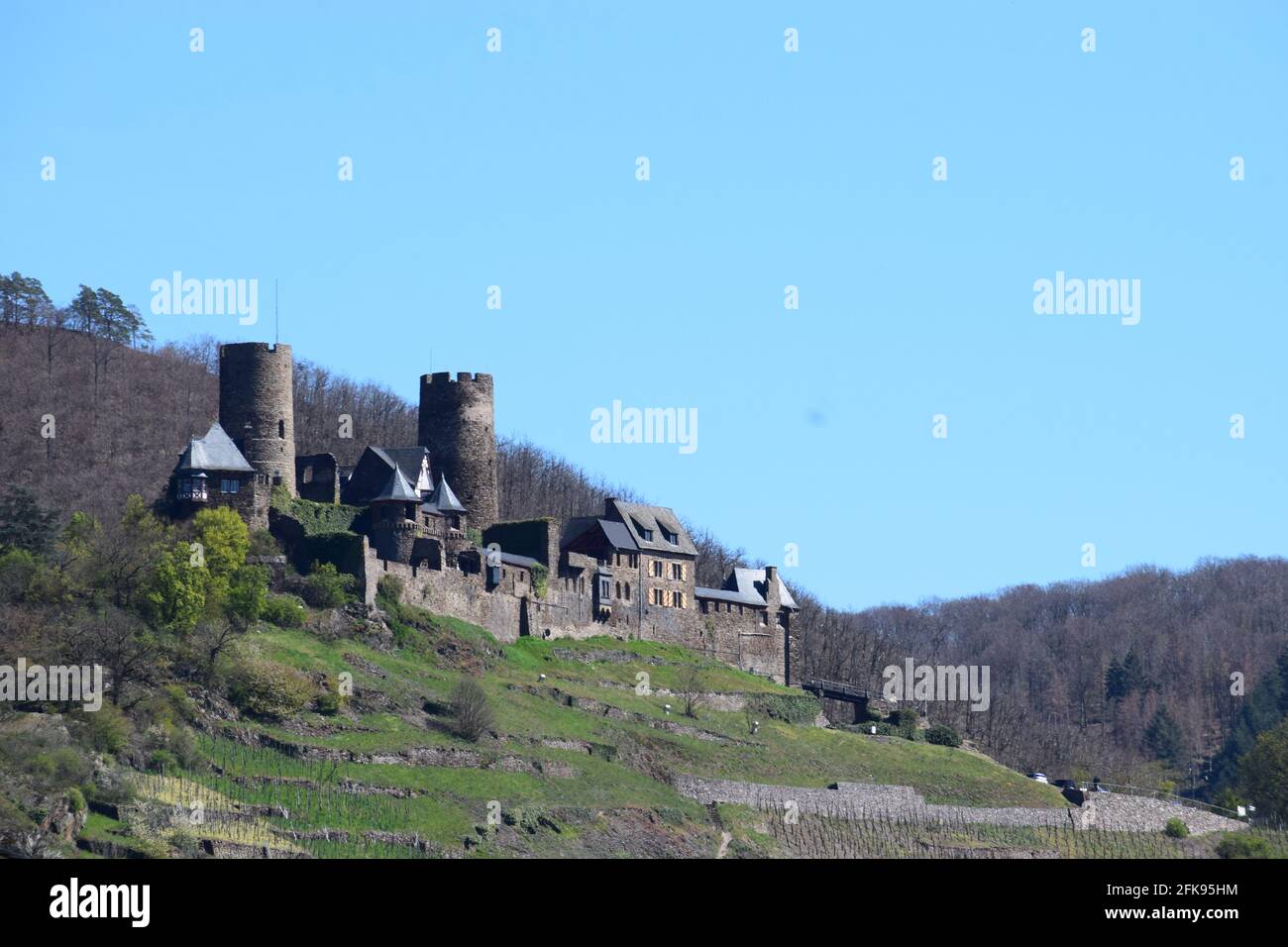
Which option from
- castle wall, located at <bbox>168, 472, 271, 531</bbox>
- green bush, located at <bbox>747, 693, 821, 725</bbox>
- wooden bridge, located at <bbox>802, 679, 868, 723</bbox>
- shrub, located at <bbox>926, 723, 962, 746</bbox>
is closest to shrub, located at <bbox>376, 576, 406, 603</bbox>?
castle wall, located at <bbox>168, 472, 271, 531</bbox>

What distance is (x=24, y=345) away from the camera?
134 metres

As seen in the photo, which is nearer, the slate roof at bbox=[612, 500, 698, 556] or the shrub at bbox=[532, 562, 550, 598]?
the shrub at bbox=[532, 562, 550, 598]

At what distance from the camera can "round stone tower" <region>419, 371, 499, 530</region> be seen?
95.6 m

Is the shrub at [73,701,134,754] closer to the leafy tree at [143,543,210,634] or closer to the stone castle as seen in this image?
the leafy tree at [143,543,210,634]

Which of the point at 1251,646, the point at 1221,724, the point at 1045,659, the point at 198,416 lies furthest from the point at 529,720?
the point at 1251,646

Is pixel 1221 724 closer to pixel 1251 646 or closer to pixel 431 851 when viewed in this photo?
pixel 1251 646

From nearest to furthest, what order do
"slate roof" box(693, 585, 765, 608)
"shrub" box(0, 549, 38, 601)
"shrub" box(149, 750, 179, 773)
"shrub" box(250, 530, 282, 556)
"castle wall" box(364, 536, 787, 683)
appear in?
"shrub" box(149, 750, 179, 773)
"shrub" box(0, 549, 38, 601)
"shrub" box(250, 530, 282, 556)
"castle wall" box(364, 536, 787, 683)
"slate roof" box(693, 585, 765, 608)

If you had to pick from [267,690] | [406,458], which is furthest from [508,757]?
[406,458]

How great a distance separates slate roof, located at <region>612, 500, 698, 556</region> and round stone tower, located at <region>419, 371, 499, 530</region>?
7.63 metres

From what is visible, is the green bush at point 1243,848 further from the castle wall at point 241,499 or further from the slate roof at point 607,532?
the castle wall at point 241,499
